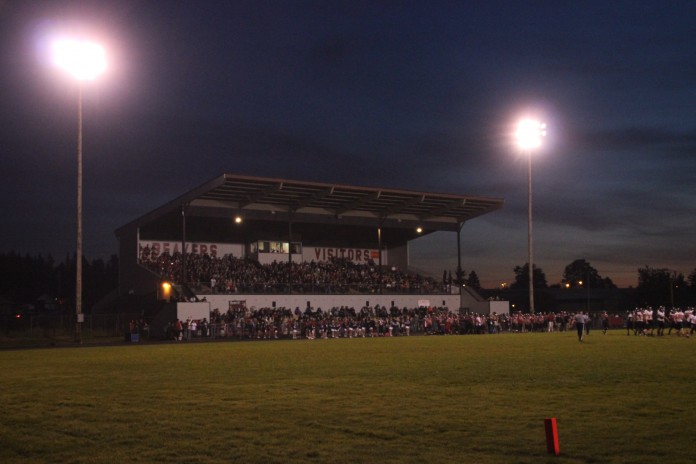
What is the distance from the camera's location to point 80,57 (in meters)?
Result: 38.3

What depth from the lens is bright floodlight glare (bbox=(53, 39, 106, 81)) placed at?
37938 mm

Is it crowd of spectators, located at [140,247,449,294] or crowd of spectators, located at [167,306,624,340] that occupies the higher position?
crowd of spectators, located at [140,247,449,294]

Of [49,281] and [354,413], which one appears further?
[49,281]

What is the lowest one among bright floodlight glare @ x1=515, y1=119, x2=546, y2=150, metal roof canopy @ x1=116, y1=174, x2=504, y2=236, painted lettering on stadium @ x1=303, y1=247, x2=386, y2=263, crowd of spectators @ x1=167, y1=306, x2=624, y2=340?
crowd of spectators @ x1=167, y1=306, x2=624, y2=340

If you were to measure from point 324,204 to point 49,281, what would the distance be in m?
111

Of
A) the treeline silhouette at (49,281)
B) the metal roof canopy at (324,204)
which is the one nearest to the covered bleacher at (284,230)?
the metal roof canopy at (324,204)

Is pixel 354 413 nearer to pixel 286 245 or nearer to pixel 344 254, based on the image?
pixel 286 245

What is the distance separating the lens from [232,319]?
167 feet

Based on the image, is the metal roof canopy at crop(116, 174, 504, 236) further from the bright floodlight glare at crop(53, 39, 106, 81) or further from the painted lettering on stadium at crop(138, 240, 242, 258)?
the bright floodlight glare at crop(53, 39, 106, 81)

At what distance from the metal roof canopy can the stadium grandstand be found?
0.09m

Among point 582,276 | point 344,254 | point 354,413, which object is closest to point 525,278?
point 582,276

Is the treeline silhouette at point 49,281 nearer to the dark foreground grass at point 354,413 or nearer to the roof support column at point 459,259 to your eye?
the roof support column at point 459,259

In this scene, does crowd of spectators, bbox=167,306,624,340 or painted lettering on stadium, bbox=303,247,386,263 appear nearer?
crowd of spectators, bbox=167,306,624,340

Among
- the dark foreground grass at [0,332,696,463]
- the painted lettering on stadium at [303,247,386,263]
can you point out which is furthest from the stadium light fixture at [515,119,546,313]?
the dark foreground grass at [0,332,696,463]
